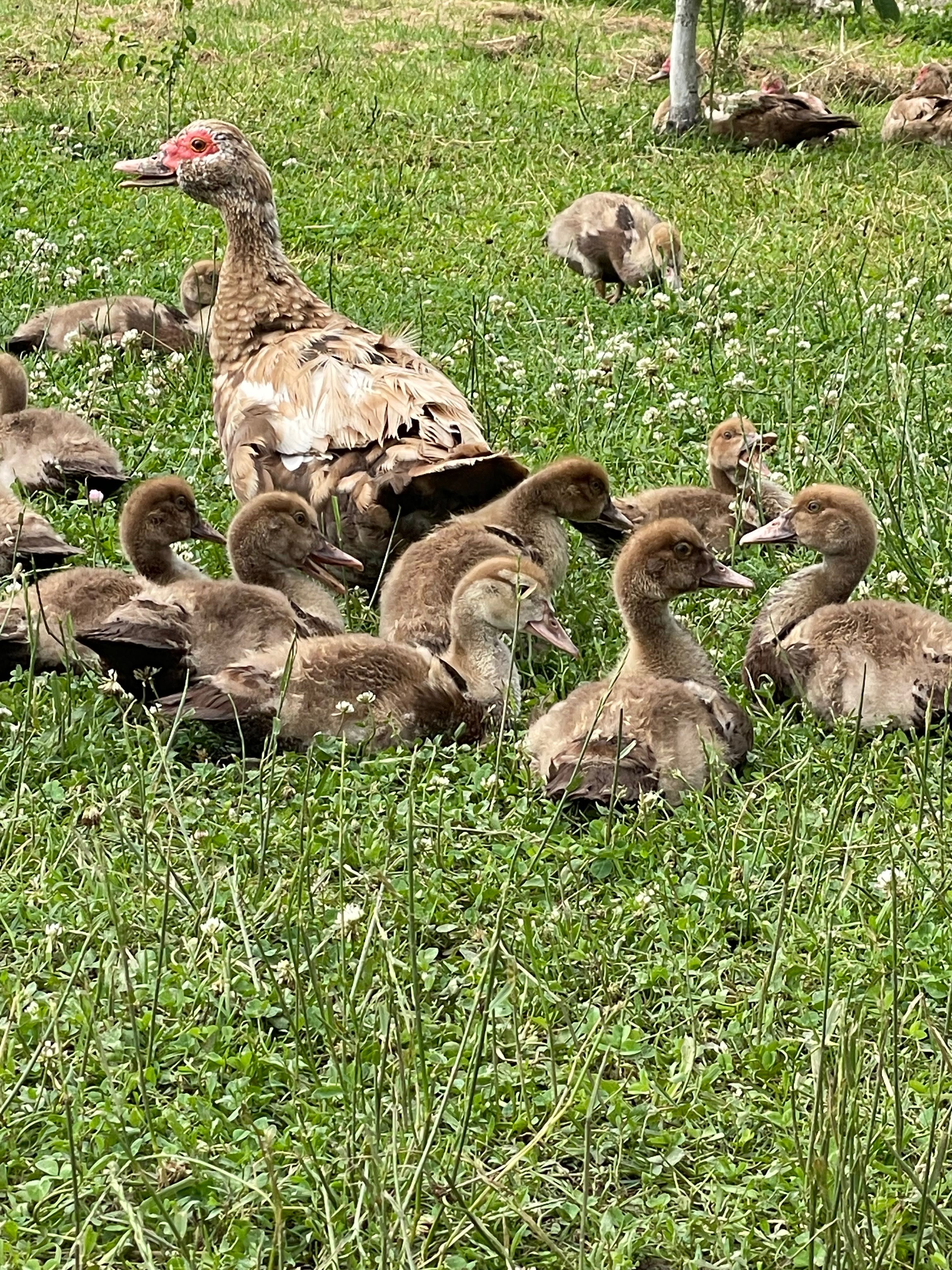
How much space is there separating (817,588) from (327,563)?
5.31 ft

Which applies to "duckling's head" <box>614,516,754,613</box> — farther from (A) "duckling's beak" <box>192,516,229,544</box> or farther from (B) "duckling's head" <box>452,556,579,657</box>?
(A) "duckling's beak" <box>192,516,229,544</box>

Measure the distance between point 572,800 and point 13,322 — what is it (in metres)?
5.12

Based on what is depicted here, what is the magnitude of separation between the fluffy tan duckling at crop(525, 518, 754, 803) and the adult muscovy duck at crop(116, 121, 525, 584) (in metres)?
1.09

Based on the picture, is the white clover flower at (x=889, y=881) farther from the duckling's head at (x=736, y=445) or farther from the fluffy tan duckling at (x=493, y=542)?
the duckling's head at (x=736, y=445)

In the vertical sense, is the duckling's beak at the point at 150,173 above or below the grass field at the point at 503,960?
above

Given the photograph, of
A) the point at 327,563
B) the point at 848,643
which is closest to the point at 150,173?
the point at 327,563

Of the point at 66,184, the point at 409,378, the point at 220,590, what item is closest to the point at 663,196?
the point at 66,184

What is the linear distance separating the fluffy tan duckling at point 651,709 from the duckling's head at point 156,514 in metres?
1.50

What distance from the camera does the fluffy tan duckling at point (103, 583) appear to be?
4.86m

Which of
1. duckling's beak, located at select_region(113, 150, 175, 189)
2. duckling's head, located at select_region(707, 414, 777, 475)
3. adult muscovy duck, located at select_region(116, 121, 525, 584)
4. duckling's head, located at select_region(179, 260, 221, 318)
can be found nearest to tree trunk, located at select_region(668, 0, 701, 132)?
duckling's head, located at select_region(179, 260, 221, 318)

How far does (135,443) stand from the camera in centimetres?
698

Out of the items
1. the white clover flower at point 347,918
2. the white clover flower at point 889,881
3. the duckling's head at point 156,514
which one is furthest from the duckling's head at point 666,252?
the white clover flower at point 347,918

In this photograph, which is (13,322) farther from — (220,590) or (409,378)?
(220,590)

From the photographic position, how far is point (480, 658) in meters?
4.94
